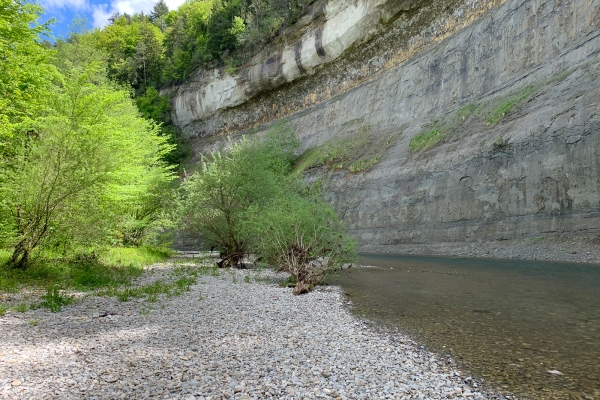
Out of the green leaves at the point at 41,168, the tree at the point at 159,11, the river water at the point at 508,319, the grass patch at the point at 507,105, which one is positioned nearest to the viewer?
the river water at the point at 508,319

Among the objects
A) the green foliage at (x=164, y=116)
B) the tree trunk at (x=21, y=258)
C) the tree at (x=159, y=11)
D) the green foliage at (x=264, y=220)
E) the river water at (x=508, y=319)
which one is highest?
the tree at (x=159, y=11)

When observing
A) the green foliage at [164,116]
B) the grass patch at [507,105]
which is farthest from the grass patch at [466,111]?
the green foliage at [164,116]

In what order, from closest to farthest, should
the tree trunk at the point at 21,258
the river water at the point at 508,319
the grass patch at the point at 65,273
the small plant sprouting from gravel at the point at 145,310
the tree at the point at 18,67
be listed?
1. the river water at the point at 508,319
2. the small plant sprouting from gravel at the point at 145,310
3. the grass patch at the point at 65,273
4. the tree trunk at the point at 21,258
5. the tree at the point at 18,67

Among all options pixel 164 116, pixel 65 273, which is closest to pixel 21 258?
pixel 65 273

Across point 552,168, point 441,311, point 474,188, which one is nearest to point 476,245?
point 474,188

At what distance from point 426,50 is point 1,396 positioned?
1614 inches

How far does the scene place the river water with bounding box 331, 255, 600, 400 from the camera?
15.5 feet

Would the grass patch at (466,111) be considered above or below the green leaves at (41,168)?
above

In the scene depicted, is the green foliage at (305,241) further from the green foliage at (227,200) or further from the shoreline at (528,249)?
the shoreline at (528,249)

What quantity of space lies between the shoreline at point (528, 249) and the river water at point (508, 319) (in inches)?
91.2

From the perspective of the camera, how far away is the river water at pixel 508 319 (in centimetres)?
471

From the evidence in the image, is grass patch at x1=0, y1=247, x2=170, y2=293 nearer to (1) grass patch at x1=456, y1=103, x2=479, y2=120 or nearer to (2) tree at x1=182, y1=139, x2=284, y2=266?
(2) tree at x1=182, y1=139, x2=284, y2=266

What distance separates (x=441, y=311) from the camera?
28.1 ft

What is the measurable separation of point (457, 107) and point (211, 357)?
3137cm
